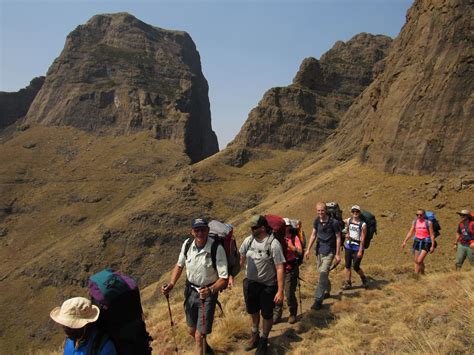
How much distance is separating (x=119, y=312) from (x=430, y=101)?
83.6ft

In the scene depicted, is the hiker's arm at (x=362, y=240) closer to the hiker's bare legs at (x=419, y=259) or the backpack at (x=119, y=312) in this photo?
the hiker's bare legs at (x=419, y=259)

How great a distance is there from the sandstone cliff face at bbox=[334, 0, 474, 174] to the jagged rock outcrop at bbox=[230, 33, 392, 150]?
4291 centimetres

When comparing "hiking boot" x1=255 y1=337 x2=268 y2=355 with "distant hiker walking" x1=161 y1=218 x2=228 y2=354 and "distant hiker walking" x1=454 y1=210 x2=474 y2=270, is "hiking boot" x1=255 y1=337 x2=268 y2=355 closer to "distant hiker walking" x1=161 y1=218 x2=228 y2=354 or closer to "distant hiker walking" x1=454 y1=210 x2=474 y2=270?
"distant hiker walking" x1=161 y1=218 x2=228 y2=354

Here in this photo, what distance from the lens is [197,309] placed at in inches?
250

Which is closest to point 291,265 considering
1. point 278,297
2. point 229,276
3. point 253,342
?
point 253,342

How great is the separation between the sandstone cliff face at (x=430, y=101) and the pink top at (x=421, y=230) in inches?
549

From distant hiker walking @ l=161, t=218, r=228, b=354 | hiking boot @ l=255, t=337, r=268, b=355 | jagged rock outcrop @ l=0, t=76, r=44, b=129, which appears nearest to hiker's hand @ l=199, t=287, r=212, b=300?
distant hiker walking @ l=161, t=218, r=228, b=354

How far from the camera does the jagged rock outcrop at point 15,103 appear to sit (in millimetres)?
121500

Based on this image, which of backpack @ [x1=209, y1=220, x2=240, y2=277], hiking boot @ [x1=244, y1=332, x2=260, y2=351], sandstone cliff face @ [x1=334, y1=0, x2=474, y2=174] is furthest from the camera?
sandstone cliff face @ [x1=334, y1=0, x2=474, y2=174]

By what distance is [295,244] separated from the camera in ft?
26.6

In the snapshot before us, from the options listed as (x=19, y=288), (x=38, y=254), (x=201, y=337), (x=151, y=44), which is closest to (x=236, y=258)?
(x=201, y=337)

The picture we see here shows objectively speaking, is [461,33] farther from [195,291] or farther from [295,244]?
[195,291]

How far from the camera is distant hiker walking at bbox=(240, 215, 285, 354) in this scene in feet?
21.3

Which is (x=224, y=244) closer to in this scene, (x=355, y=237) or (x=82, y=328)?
(x=82, y=328)
